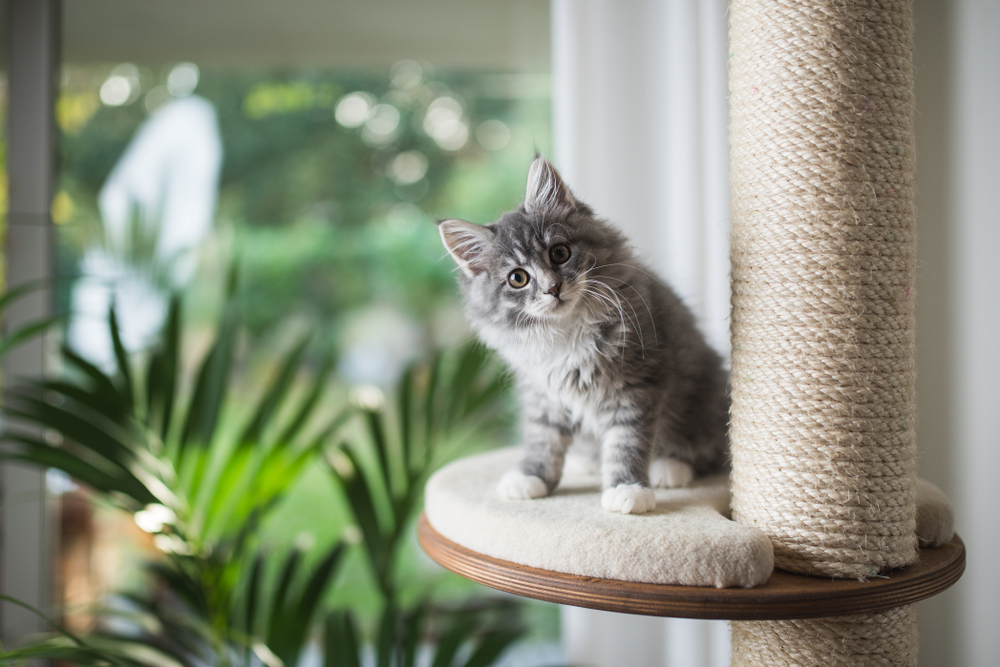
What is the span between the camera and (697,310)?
141 centimetres

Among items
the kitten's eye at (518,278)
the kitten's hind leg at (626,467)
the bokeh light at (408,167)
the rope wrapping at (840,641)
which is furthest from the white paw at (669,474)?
the bokeh light at (408,167)

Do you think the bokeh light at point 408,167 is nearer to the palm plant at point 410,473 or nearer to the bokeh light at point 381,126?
the bokeh light at point 381,126

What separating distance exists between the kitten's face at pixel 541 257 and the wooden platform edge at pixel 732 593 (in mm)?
369

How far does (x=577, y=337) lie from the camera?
934 millimetres

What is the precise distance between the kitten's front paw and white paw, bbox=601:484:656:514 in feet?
0.39

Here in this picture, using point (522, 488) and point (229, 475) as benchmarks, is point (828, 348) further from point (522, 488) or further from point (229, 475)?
point (229, 475)

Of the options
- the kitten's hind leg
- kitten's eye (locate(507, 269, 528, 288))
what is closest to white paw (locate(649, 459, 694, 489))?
the kitten's hind leg

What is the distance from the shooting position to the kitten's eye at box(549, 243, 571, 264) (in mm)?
932

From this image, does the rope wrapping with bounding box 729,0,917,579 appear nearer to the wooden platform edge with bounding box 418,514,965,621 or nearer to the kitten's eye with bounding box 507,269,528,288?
the wooden platform edge with bounding box 418,514,965,621

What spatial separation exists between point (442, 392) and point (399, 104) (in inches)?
51.6

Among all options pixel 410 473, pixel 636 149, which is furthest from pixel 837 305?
pixel 410 473

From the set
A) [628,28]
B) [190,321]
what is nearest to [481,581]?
[628,28]

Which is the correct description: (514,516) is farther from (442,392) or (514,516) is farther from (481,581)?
(442,392)

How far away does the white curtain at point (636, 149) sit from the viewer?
148 cm
